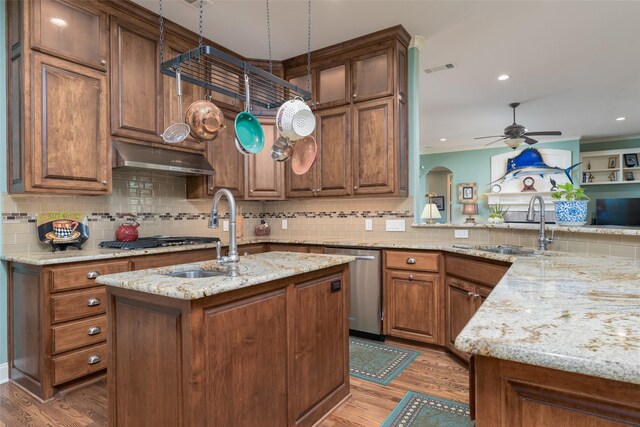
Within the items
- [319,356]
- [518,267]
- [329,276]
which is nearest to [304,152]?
[329,276]

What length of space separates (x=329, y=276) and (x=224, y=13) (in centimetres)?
243

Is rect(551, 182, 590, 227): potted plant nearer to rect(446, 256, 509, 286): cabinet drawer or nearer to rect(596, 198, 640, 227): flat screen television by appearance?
rect(446, 256, 509, 286): cabinet drawer

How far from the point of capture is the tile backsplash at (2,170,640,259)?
2566 millimetres

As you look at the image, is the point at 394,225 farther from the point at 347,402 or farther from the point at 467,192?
the point at 467,192

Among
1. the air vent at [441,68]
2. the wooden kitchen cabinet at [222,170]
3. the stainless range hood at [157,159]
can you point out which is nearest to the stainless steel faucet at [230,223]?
the stainless range hood at [157,159]

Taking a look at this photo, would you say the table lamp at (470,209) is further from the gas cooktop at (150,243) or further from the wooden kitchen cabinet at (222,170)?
the gas cooktop at (150,243)

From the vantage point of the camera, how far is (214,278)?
1.50 meters

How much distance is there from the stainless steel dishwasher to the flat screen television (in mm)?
6742

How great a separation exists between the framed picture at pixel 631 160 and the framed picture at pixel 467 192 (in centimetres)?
290

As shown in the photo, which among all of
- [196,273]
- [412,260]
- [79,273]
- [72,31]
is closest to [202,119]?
[196,273]

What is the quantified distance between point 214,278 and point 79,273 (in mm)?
1458

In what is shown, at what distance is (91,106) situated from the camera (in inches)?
107

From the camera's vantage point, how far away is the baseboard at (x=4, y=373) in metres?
2.54

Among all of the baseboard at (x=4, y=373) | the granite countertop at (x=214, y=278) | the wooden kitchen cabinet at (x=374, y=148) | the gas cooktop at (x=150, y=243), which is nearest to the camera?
the granite countertop at (x=214, y=278)
